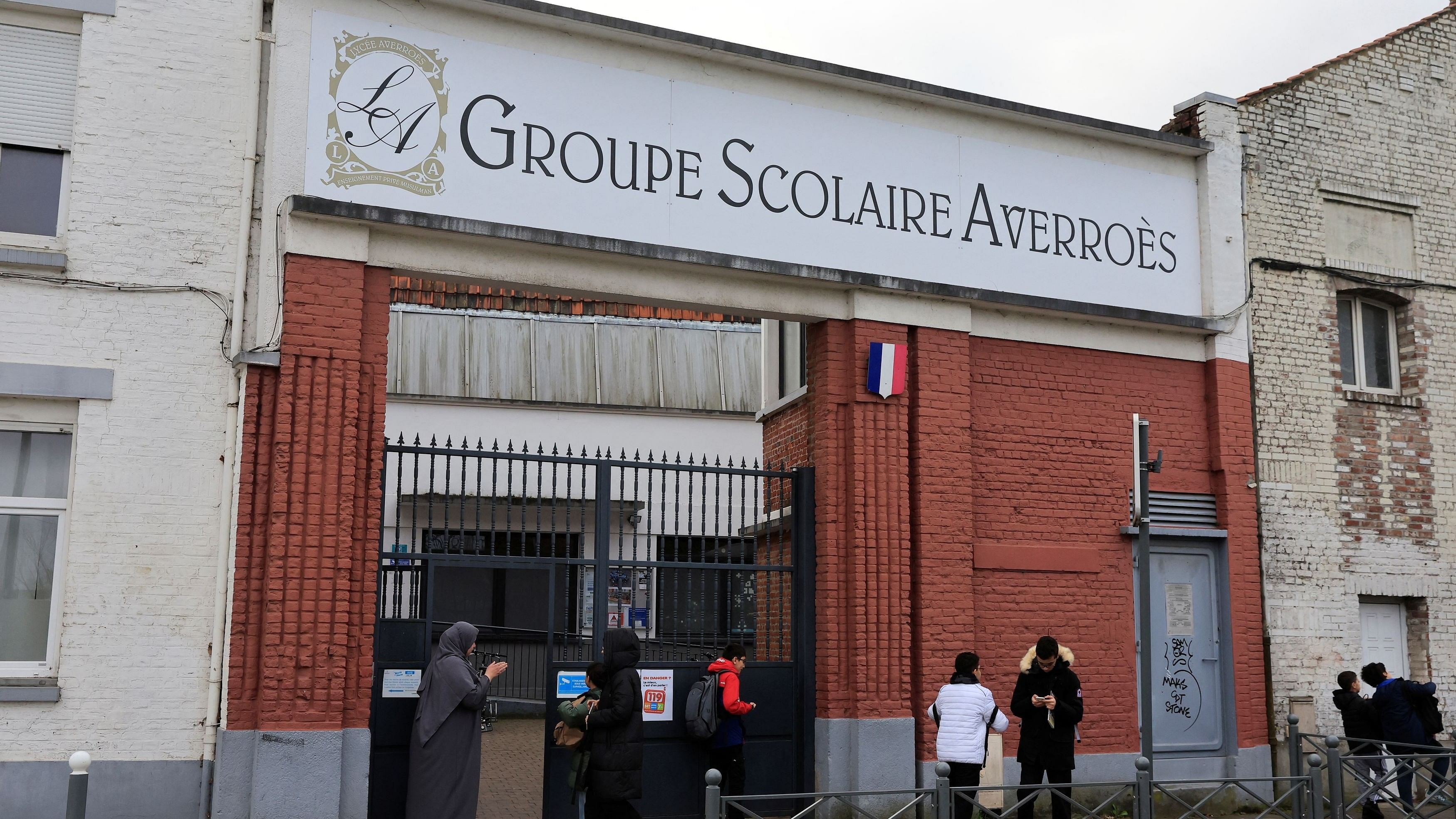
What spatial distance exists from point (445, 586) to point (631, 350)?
827cm

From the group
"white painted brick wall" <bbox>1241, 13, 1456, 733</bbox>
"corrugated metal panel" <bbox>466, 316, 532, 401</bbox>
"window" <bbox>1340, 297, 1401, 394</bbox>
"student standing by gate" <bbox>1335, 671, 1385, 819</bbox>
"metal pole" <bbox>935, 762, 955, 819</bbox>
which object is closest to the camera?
"metal pole" <bbox>935, 762, 955, 819</bbox>

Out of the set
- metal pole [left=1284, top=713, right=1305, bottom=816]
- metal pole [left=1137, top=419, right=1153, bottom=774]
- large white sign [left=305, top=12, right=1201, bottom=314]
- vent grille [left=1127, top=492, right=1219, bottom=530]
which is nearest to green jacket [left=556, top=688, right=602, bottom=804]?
large white sign [left=305, top=12, right=1201, bottom=314]

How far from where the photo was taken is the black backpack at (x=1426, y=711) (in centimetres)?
1173

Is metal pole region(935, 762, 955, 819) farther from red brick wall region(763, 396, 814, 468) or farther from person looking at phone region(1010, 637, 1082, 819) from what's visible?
red brick wall region(763, 396, 814, 468)

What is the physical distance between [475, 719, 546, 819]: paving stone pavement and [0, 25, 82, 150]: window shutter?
5.99 metres

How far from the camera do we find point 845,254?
11.6 meters

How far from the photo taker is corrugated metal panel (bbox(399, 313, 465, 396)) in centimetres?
2361

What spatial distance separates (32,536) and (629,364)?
16408 mm

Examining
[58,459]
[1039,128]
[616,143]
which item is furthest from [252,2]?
[1039,128]

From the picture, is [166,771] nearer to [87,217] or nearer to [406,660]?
[406,660]

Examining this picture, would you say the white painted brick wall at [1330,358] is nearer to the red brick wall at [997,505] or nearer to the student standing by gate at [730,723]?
the red brick wall at [997,505]

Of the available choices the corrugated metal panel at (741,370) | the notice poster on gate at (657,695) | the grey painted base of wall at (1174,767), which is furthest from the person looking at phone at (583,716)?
the corrugated metal panel at (741,370)

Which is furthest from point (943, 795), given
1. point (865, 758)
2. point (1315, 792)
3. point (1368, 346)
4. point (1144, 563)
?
point (1368, 346)

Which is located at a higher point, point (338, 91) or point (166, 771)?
point (338, 91)
